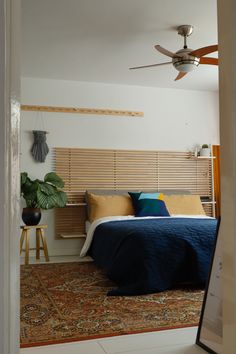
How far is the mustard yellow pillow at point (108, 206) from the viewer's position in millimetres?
5332

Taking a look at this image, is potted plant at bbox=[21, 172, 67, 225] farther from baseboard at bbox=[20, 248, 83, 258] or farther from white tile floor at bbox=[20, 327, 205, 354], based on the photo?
white tile floor at bbox=[20, 327, 205, 354]

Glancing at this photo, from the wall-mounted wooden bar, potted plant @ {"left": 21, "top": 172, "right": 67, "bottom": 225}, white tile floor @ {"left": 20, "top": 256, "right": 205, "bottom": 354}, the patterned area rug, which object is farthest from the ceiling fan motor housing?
white tile floor @ {"left": 20, "top": 256, "right": 205, "bottom": 354}

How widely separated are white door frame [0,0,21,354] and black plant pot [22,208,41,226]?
13.4ft

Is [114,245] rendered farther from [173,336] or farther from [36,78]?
[36,78]

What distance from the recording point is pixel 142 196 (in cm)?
548

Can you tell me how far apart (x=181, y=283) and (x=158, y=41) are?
2740 mm

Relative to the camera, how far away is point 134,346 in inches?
90.4

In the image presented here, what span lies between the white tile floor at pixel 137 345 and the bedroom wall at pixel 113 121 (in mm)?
3448

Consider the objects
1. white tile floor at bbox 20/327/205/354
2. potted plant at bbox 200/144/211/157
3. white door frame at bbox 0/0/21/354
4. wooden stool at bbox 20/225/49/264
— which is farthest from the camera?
potted plant at bbox 200/144/211/157

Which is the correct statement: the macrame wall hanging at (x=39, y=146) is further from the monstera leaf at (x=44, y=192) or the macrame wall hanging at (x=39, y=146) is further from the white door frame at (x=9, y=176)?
the white door frame at (x=9, y=176)

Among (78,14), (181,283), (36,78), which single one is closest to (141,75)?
(36,78)

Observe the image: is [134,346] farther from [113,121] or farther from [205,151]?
[205,151]

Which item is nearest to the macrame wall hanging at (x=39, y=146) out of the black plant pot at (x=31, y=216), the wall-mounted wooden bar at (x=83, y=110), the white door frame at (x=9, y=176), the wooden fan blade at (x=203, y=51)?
the wall-mounted wooden bar at (x=83, y=110)

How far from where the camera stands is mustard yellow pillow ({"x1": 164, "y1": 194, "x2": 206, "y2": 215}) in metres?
5.60
